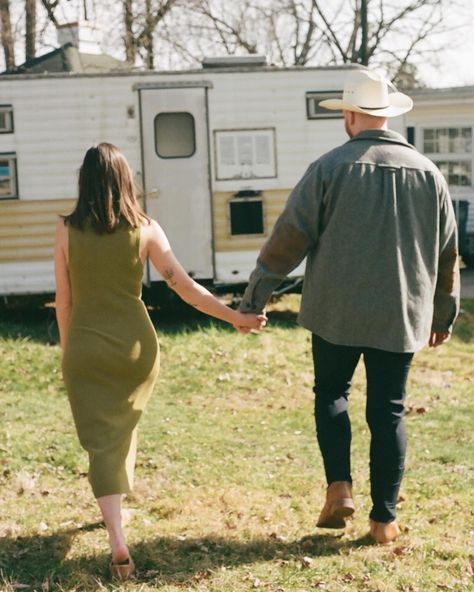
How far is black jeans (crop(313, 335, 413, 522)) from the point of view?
378 centimetres

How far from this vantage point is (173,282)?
12.5 ft

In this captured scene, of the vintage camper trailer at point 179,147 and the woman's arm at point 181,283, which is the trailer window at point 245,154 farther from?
the woman's arm at point 181,283

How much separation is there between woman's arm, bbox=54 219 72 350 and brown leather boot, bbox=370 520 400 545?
58.8 inches

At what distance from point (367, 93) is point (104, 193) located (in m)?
1.19

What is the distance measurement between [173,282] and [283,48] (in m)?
23.6

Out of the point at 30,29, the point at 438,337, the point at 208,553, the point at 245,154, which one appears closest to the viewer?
the point at 208,553

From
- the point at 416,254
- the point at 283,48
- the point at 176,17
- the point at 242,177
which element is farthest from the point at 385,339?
the point at 283,48

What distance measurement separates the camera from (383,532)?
3854mm

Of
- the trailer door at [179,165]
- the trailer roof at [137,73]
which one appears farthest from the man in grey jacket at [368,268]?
the trailer roof at [137,73]

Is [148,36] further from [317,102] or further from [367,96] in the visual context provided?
[367,96]

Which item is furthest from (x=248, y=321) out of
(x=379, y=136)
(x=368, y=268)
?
(x=379, y=136)

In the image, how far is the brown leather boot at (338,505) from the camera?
151 inches

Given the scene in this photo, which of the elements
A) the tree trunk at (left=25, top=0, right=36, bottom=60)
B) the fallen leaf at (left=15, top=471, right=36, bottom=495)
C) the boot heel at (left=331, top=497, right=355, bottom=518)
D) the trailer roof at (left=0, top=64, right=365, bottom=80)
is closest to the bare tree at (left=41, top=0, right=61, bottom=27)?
the tree trunk at (left=25, top=0, right=36, bottom=60)

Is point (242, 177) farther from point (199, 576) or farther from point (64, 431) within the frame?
point (199, 576)
